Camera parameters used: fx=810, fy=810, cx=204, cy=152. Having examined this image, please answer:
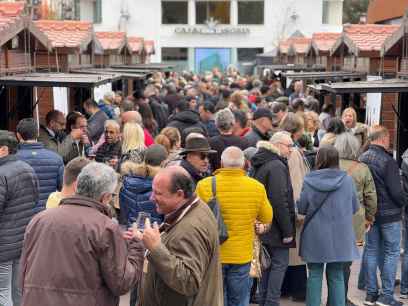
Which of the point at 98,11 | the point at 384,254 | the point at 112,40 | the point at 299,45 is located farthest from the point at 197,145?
the point at 98,11

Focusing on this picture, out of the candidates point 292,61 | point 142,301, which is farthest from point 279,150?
point 292,61

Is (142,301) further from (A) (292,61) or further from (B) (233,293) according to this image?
(A) (292,61)

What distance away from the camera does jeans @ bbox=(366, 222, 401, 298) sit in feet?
26.3

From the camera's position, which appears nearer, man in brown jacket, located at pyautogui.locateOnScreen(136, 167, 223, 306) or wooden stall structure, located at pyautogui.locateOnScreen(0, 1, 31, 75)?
man in brown jacket, located at pyautogui.locateOnScreen(136, 167, 223, 306)

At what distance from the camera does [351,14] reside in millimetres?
74188

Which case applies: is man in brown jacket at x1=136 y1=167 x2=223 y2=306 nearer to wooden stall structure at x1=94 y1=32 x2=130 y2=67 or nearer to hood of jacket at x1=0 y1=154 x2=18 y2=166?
hood of jacket at x1=0 y1=154 x2=18 y2=166

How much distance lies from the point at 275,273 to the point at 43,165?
2.32 metres

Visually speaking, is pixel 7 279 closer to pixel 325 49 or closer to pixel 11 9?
pixel 11 9

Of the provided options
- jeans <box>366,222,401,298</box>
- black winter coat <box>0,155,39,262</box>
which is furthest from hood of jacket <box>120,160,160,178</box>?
jeans <box>366,222,401,298</box>

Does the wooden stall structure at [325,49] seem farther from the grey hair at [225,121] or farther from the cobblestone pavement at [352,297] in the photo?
the cobblestone pavement at [352,297]

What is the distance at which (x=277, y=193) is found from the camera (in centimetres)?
705

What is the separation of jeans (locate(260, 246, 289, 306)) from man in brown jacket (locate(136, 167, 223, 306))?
2555 mm

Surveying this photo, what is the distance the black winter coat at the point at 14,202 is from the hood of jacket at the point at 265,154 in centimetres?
195

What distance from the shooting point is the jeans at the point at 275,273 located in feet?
23.8
